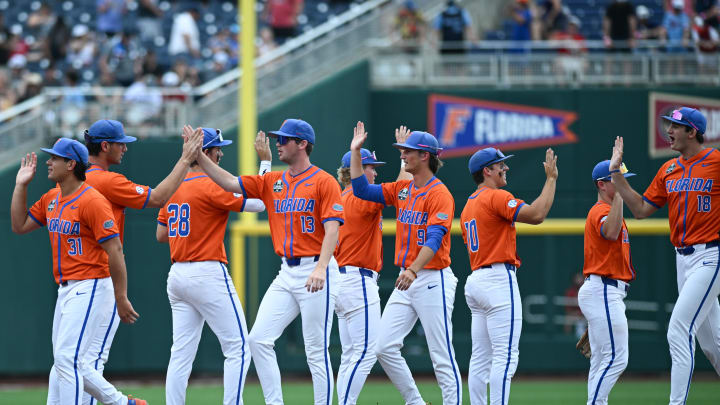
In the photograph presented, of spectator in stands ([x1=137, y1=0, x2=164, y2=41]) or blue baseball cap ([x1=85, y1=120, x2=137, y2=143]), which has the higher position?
spectator in stands ([x1=137, y1=0, x2=164, y2=41])

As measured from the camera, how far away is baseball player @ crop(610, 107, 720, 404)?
7230 millimetres

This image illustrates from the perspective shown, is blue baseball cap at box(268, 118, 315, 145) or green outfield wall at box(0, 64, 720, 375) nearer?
blue baseball cap at box(268, 118, 315, 145)

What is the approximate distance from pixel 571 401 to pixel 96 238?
5.28 m

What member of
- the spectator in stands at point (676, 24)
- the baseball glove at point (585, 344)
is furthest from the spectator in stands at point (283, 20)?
the baseball glove at point (585, 344)

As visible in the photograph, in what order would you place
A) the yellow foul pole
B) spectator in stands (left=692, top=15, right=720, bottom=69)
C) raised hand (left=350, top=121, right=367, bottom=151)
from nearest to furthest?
raised hand (left=350, top=121, right=367, bottom=151) < the yellow foul pole < spectator in stands (left=692, top=15, right=720, bottom=69)

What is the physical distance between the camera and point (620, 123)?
13562mm

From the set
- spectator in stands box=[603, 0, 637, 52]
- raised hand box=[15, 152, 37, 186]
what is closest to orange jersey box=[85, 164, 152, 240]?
raised hand box=[15, 152, 37, 186]

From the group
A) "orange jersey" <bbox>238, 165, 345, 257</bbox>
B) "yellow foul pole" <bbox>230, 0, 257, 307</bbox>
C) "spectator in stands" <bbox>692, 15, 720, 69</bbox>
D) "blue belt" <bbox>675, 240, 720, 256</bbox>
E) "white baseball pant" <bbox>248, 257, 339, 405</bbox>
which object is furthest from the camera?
"spectator in stands" <bbox>692, 15, 720, 69</bbox>

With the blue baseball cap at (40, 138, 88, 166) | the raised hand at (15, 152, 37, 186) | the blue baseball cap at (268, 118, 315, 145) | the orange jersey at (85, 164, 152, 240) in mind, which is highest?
the blue baseball cap at (268, 118, 315, 145)

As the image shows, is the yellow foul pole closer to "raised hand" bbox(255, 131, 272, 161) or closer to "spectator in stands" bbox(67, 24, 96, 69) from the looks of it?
"raised hand" bbox(255, 131, 272, 161)

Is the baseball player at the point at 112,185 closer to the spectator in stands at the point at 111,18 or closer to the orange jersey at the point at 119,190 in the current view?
the orange jersey at the point at 119,190

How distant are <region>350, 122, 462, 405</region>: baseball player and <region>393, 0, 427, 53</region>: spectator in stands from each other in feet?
21.9

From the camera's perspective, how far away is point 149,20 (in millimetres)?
17000

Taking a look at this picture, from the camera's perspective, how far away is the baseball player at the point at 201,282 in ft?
23.6
